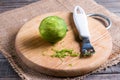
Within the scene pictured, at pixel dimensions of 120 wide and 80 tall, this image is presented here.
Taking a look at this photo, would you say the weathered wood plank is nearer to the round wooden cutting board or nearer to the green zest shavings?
the round wooden cutting board

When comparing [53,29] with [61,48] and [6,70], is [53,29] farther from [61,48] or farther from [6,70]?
[6,70]

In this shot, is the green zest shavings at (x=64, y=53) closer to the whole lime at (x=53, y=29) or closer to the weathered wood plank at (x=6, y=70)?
the whole lime at (x=53, y=29)

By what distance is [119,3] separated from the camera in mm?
1235

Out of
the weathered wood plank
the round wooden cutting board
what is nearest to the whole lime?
the round wooden cutting board

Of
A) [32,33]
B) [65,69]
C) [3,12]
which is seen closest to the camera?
[65,69]

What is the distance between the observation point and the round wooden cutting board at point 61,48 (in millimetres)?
781

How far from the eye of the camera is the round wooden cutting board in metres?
0.78

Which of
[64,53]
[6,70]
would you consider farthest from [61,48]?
[6,70]

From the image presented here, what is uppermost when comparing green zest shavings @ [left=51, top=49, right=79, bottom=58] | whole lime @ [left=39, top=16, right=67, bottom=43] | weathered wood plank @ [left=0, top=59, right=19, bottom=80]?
whole lime @ [left=39, top=16, right=67, bottom=43]

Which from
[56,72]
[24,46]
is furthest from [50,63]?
[24,46]

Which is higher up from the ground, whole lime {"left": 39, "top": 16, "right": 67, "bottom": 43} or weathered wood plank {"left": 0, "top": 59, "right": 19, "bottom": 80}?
whole lime {"left": 39, "top": 16, "right": 67, "bottom": 43}

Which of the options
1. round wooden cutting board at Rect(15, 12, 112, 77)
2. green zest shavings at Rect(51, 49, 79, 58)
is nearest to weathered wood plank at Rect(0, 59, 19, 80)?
round wooden cutting board at Rect(15, 12, 112, 77)

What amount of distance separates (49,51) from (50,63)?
6 centimetres

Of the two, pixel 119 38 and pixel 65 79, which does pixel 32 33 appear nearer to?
pixel 65 79
